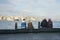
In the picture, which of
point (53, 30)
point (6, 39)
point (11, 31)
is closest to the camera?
point (6, 39)

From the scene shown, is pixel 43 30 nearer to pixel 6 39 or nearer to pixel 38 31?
pixel 38 31

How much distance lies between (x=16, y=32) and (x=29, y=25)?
6.07 ft

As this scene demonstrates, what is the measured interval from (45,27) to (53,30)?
3.54 feet

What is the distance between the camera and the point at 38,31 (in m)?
21.4

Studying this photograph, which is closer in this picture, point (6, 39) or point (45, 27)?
point (6, 39)

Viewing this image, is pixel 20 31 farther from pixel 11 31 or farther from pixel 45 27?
pixel 45 27

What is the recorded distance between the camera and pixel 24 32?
69.2 feet

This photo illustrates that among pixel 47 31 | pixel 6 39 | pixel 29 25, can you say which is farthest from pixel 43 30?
pixel 6 39

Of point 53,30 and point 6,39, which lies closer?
point 6,39

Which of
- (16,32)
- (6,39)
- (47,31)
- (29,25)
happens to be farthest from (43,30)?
(6,39)

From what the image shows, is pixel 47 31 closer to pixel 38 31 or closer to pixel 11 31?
pixel 38 31

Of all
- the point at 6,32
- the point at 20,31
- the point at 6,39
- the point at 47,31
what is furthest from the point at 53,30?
the point at 6,39

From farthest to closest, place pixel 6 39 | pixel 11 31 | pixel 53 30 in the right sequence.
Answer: pixel 53 30
pixel 11 31
pixel 6 39

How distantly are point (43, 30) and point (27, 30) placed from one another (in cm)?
208
